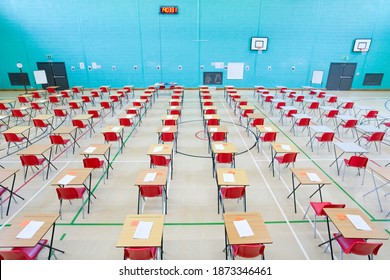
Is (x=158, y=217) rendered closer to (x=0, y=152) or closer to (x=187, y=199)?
(x=187, y=199)

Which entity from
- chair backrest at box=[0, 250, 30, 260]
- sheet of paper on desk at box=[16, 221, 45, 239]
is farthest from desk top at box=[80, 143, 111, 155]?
chair backrest at box=[0, 250, 30, 260]

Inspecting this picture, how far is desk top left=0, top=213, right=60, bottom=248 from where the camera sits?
341 cm

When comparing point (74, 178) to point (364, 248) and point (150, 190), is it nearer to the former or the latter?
point (150, 190)

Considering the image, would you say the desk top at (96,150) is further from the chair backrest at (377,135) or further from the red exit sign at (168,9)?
the red exit sign at (168,9)

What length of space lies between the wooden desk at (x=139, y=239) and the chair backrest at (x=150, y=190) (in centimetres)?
110

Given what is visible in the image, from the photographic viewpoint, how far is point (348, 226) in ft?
12.4

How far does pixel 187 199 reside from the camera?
5816 millimetres

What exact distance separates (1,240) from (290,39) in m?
20.7

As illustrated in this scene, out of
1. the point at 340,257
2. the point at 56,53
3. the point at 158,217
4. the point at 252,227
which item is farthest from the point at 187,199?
the point at 56,53

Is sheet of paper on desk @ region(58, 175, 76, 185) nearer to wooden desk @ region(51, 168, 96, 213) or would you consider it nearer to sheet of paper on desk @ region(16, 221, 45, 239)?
wooden desk @ region(51, 168, 96, 213)

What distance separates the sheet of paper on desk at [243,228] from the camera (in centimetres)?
359

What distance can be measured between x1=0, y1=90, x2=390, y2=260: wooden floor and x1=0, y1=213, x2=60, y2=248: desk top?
802mm

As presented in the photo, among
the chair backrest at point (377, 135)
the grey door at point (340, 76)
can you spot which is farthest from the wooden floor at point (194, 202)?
the grey door at point (340, 76)

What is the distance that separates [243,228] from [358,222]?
1.87m
